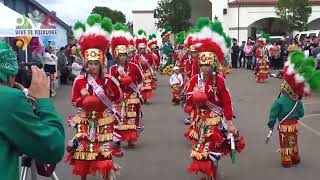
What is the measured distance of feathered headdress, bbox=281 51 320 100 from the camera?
7441 millimetres

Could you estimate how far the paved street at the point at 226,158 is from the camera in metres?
7.34

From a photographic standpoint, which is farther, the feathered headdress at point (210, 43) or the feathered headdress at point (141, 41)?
the feathered headdress at point (141, 41)

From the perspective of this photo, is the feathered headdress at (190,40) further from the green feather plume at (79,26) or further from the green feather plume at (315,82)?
the green feather plume at (315,82)

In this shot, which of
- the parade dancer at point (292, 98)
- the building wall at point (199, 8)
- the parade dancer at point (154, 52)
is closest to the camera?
the parade dancer at point (292, 98)

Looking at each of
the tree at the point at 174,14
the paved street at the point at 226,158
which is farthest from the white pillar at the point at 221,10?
the paved street at the point at 226,158

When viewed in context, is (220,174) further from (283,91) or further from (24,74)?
(24,74)

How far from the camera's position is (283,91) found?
7754mm

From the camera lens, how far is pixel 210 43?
265 inches

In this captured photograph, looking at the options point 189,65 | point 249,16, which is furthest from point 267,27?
point 189,65

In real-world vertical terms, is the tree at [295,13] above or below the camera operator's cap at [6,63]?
above

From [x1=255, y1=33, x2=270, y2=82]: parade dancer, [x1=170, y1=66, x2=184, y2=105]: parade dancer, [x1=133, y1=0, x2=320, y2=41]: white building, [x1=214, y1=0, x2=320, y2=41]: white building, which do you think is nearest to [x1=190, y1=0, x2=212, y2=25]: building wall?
[x1=133, y1=0, x2=320, y2=41]: white building

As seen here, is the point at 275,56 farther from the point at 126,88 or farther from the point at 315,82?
the point at 315,82

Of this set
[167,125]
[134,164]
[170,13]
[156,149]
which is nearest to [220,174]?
[134,164]

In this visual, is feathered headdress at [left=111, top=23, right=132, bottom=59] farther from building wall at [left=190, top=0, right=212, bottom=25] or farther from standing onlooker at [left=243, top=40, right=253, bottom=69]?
building wall at [left=190, top=0, right=212, bottom=25]
